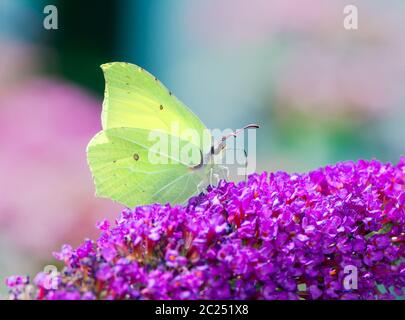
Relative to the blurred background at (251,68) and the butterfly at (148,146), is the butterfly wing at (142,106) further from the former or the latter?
the blurred background at (251,68)

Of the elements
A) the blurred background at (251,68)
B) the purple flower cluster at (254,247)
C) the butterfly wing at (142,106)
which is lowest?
the purple flower cluster at (254,247)

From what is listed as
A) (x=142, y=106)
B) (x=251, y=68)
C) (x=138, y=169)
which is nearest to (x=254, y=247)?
(x=138, y=169)

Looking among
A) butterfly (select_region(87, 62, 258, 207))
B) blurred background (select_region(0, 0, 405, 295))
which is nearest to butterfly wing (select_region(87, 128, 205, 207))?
butterfly (select_region(87, 62, 258, 207))

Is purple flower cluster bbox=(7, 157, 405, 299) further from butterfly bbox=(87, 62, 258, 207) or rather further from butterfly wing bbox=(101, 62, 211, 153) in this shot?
butterfly wing bbox=(101, 62, 211, 153)

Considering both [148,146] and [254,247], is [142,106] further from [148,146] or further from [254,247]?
[254,247]

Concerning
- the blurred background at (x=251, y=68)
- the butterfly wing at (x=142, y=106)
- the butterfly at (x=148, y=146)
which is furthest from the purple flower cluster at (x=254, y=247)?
the blurred background at (x=251, y=68)

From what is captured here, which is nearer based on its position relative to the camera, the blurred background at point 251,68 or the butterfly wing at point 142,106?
the butterfly wing at point 142,106
